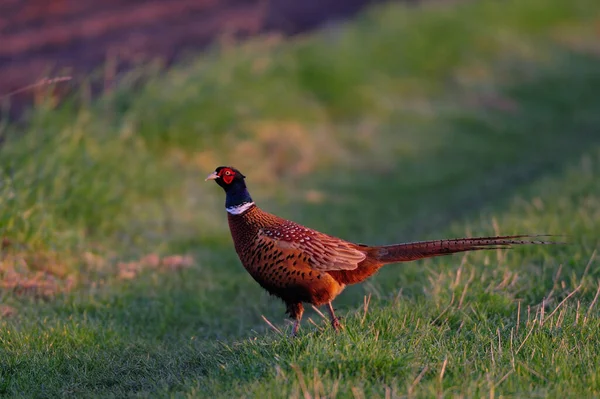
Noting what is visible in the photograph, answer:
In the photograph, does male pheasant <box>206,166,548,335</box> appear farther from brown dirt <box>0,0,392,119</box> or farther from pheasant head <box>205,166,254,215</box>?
brown dirt <box>0,0,392,119</box>

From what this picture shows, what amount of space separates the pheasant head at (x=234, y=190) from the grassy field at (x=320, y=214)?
0.80 m

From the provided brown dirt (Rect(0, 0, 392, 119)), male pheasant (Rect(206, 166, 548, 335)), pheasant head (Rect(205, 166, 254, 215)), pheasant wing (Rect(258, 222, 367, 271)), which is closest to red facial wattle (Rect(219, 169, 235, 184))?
pheasant head (Rect(205, 166, 254, 215))

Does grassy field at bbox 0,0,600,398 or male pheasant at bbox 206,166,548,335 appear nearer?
grassy field at bbox 0,0,600,398

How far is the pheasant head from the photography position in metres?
5.27

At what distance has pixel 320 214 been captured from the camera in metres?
9.09

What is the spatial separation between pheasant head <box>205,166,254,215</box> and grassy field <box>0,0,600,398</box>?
0.80 meters

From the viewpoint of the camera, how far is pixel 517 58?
15.5m

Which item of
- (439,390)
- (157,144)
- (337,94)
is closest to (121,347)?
(439,390)

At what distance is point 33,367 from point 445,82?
34.6 feet

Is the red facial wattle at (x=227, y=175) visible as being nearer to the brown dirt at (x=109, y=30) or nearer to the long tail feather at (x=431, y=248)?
the long tail feather at (x=431, y=248)

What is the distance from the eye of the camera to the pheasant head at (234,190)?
17.3 feet

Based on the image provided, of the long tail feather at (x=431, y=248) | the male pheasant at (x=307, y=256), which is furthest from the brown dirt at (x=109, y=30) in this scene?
the long tail feather at (x=431, y=248)

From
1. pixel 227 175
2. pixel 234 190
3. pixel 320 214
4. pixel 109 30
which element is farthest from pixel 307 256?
pixel 109 30

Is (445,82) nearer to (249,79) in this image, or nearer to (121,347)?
(249,79)
